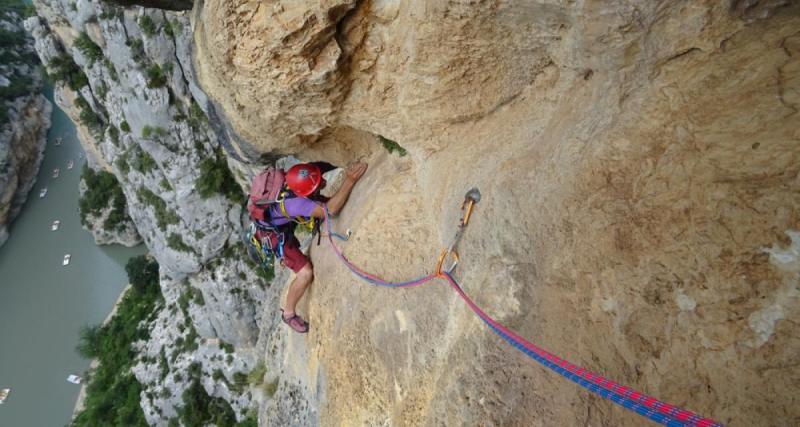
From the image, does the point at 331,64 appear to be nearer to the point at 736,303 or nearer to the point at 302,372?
the point at 736,303

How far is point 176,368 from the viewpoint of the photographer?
52.9ft

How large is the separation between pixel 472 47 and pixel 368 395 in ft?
9.21

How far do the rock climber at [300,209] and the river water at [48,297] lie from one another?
67.9 ft

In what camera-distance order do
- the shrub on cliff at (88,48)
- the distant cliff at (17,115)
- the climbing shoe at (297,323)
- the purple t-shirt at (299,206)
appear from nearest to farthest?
1. the purple t-shirt at (299,206)
2. the climbing shoe at (297,323)
3. the shrub on cliff at (88,48)
4. the distant cliff at (17,115)

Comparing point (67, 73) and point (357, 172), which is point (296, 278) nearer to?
point (357, 172)

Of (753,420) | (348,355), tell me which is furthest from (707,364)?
(348,355)

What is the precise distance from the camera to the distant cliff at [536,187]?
68.4 inches

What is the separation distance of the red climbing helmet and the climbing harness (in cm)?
133

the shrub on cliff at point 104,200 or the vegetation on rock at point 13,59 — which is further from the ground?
the vegetation on rock at point 13,59

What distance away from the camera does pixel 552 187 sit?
97.7 inches

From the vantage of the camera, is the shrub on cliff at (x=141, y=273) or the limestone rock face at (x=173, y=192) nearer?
the limestone rock face at (x=173, y=192)

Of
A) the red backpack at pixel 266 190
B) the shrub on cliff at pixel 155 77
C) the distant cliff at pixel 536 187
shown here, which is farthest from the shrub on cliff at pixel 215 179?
the red backpack at pixel 266 190

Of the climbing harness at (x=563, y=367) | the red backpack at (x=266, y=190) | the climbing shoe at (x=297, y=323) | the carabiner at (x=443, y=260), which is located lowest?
the climbing shoe at (x=297, y=323)

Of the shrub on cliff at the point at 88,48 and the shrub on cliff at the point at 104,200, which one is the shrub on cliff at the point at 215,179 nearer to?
the shrub on cliff at the point at 88,48
